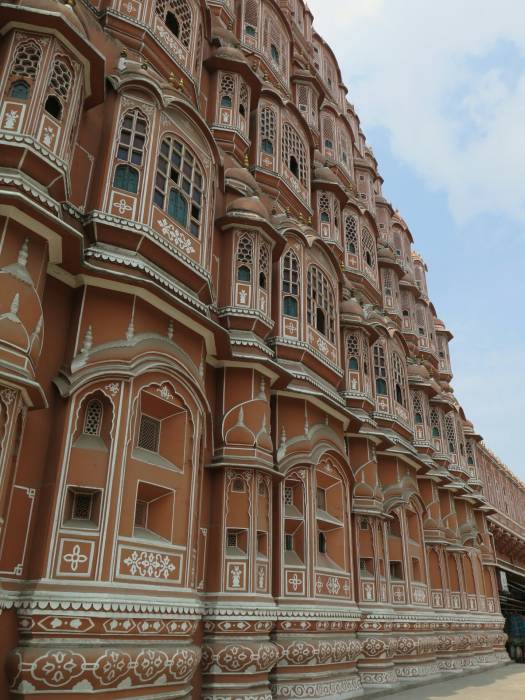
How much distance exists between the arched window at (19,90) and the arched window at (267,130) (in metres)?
9.74

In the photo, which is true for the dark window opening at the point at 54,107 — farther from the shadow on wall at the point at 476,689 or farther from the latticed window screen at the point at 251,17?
the shadow on wall at the point at 476,689

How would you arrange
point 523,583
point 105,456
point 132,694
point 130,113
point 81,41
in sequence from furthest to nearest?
point 523,583 → point 130,113 → point 81,41 → point 105,456 → point 132,694

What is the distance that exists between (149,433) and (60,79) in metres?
5.88

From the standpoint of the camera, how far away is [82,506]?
8453 millimetres

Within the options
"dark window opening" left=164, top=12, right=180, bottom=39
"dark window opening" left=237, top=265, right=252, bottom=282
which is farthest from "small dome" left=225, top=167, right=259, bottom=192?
"dark window opening" left=164, top=12, right=180, bottom=39

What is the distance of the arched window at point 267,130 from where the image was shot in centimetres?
1772

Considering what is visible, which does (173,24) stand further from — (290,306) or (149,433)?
(149,433)

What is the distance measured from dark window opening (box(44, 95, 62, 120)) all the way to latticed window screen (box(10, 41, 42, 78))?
→ 41cm

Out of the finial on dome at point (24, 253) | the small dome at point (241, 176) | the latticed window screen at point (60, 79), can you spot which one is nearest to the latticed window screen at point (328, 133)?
the small dome at point (241, 176)

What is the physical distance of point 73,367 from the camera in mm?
8602

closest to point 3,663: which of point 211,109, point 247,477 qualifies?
point 247,477

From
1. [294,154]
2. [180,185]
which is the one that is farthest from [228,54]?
[180,185]

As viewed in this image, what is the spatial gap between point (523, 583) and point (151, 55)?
4011cm

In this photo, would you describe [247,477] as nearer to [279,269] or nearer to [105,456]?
[105,456]
